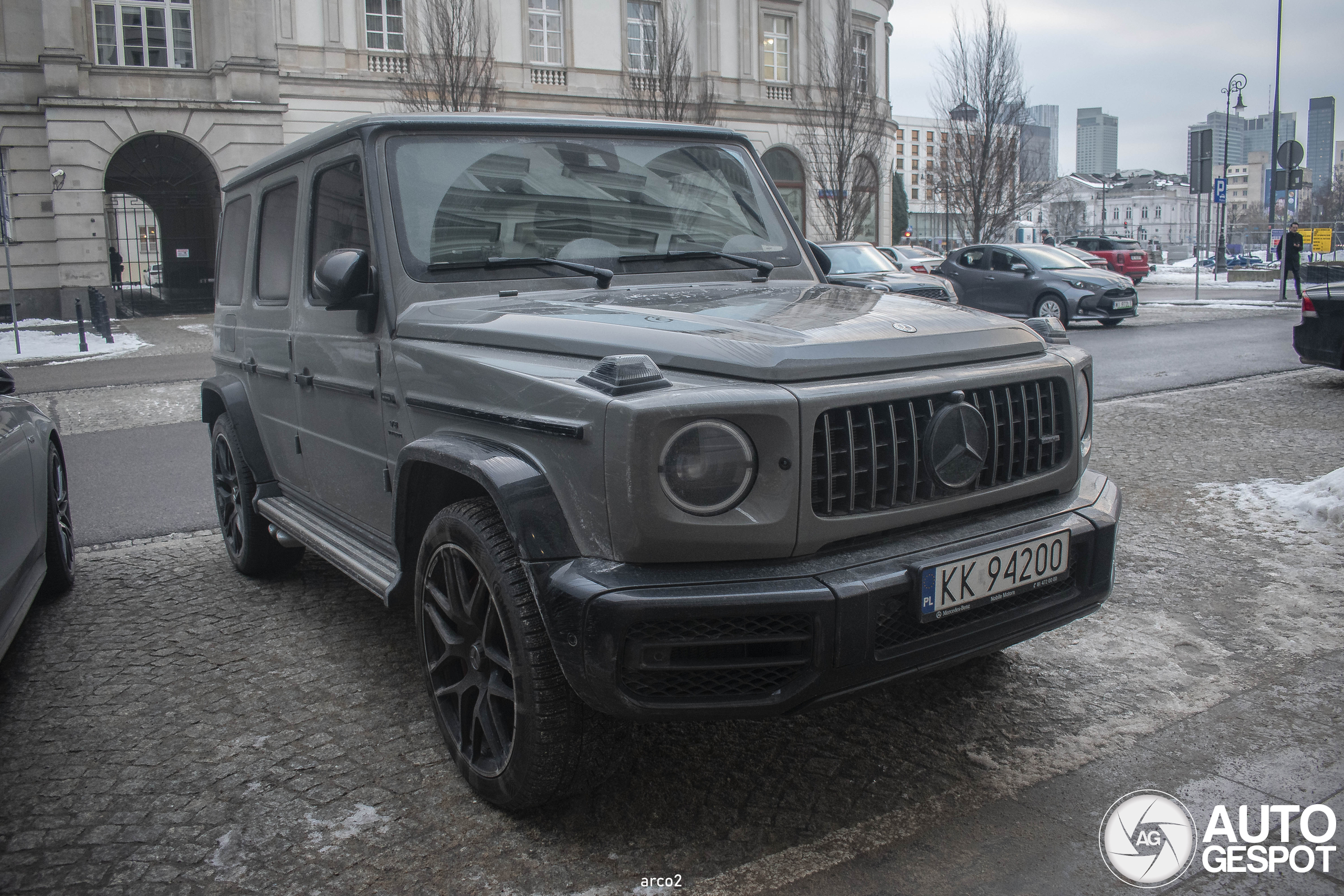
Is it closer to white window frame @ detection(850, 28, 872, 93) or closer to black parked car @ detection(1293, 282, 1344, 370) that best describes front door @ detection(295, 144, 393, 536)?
black parked car @ detection(1293, 282, 1344, 370)

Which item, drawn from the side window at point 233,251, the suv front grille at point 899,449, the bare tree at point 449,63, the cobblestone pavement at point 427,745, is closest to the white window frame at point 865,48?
the bare tree at point 449,63

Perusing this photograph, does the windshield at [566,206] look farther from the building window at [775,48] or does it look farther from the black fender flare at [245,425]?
the building window at [775,48]

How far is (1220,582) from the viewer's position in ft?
15.4

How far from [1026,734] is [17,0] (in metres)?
31.7

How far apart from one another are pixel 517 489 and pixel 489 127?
166 cm

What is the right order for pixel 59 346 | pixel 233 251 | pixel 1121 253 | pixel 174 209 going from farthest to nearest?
pixel 1121 253, pixel 174 209, pixel 59 346, pixel 233 251

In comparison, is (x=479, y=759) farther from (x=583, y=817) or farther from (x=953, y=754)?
(x=953, y=754)

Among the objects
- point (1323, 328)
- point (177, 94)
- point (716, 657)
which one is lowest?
point (716, 657)

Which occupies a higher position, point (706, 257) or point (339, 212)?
point (339, 212)

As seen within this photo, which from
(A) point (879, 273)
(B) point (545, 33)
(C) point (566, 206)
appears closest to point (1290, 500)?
(C) point (566, 206)

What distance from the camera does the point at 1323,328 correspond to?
33.8 ft

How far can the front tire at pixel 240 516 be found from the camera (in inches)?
193

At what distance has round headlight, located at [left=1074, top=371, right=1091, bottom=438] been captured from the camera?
3.10m

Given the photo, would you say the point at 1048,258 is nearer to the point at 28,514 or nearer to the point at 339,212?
the point at 339,212
